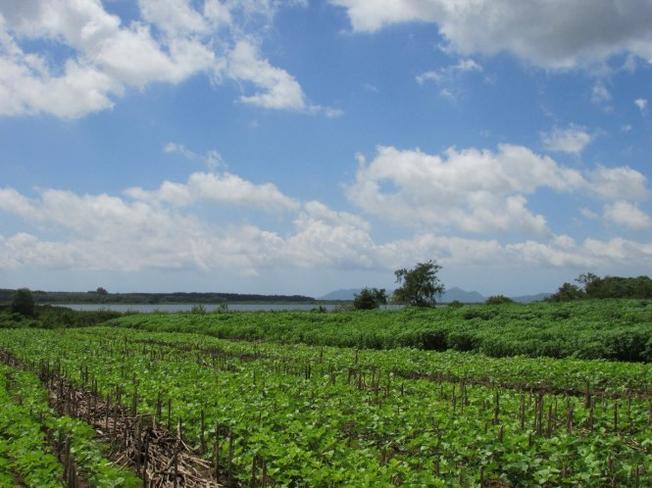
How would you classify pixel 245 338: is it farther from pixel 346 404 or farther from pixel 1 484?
pixel 1 484

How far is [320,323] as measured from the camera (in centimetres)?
3375

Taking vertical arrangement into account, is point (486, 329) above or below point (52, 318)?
above

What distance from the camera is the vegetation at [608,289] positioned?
155 feet

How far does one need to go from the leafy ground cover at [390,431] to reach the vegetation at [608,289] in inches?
1442

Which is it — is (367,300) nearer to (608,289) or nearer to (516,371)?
(608,289)

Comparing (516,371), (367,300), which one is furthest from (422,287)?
(516,371)

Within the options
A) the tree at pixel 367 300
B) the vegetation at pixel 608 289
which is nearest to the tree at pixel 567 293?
the vegetation at pixel 608 289

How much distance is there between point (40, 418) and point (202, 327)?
29.3 m

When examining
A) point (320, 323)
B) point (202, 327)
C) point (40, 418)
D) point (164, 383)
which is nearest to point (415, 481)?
point (40, 418)

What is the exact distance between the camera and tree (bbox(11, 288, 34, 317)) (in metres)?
55.5

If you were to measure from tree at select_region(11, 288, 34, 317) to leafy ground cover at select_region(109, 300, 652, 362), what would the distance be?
25426mm

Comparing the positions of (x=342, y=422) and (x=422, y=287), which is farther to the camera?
(x=422, y=287)

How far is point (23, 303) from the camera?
55938 millimetres

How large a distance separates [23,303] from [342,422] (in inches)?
2174
